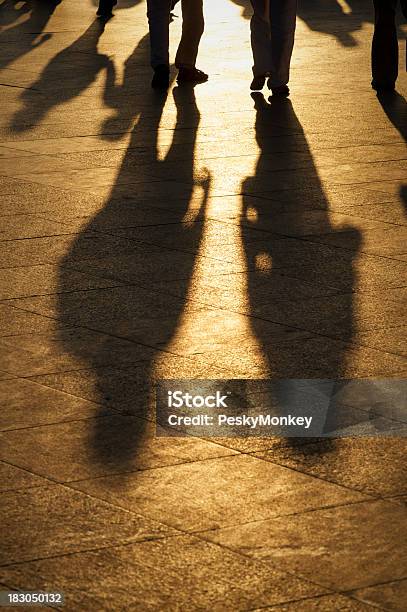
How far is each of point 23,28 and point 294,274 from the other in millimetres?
11725

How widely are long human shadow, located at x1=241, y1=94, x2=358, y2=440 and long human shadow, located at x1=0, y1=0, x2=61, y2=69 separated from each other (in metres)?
6.03

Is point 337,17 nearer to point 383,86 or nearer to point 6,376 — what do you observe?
point 383,86

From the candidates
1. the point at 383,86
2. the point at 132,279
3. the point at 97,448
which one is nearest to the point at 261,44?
the point at 383,86

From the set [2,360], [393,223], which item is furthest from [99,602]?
[393,223]

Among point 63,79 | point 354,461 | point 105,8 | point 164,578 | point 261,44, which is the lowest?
point 105,8

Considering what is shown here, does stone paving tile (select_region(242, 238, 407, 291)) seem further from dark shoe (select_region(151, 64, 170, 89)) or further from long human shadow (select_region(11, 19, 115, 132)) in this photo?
dark shoe (select_region(151, 64, 170, 89))

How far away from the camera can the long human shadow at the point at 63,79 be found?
10906mm

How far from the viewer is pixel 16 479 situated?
411 cm

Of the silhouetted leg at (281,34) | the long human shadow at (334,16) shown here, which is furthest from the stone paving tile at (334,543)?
the long human shadow at (334,16)

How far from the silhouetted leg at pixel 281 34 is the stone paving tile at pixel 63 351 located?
20.0 feet

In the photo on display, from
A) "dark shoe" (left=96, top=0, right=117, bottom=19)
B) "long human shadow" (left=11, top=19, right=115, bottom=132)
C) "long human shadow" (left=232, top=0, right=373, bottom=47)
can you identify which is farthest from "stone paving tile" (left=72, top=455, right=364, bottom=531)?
"dark shoe" (left=96, top=0, right=117, bottom=19)

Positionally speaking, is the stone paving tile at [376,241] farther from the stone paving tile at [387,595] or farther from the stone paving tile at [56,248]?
the stone paving tile at [387,595]

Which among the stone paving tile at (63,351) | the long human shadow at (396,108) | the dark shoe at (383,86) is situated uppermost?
the stone paving tile at (63,351)

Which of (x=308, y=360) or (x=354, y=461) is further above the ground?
(x=354, y=461)
